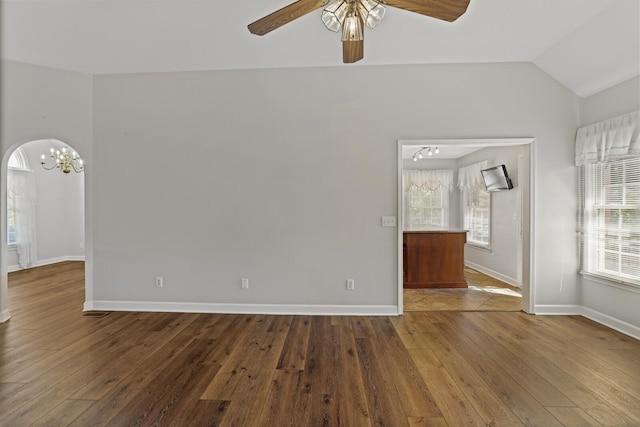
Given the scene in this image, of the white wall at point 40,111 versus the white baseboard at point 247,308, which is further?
the white baseboard at point 247,308

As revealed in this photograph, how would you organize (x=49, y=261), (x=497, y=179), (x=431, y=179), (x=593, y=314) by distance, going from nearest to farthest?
(x=593, y=314) < (x=497, y=179) < (x=49, y=261) < (x=431, y=179)

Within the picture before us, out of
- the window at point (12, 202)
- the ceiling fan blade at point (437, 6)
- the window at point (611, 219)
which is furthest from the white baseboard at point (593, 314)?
the window at point (12, 202)

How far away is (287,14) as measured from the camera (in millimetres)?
1762

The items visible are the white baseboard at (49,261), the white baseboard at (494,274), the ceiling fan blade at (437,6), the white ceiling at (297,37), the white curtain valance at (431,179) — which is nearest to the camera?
the ceiling fan blade at (437,6)

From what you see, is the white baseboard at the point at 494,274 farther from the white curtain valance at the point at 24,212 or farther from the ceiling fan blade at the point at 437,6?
the white curtain valance at the point at 24,212

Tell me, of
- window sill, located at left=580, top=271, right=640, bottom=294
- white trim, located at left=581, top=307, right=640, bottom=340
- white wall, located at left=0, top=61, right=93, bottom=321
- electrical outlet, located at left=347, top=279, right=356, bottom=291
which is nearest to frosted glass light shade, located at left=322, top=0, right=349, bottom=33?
electrical outlet, located at left=347, top=279, right=356, bottom=291

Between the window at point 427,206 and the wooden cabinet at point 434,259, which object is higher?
the window at point 427,206

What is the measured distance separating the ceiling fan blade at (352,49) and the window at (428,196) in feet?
19.7

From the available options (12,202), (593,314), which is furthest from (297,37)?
(12,202)

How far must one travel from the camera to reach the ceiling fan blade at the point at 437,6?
1.56m

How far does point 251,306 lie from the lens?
12.2 feet

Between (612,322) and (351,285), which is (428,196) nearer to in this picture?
(612,322)

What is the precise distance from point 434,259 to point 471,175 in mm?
2875

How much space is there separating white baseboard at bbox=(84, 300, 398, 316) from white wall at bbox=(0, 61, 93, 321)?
511 millimetres
